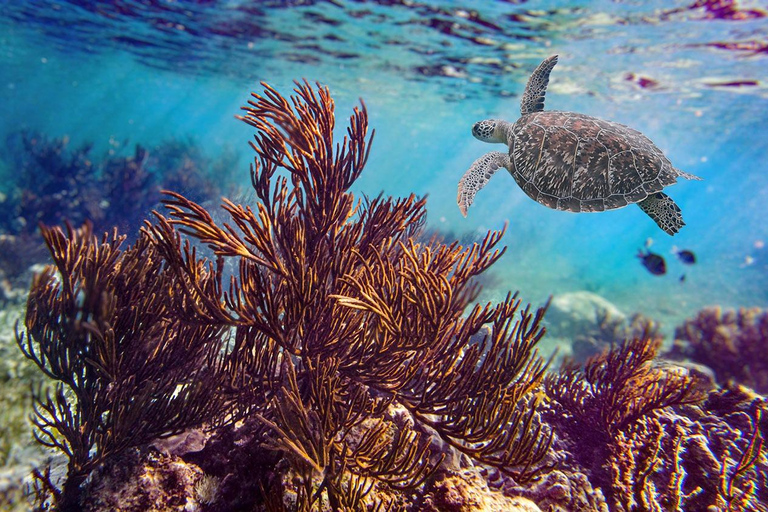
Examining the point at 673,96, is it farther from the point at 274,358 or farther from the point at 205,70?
the point at 205,70

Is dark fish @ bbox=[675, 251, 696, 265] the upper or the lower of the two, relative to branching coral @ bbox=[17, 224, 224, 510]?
lower

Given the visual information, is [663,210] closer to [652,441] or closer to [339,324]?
[652,441]

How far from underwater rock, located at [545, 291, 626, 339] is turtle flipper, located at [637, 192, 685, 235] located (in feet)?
32.7

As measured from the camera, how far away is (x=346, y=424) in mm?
2498

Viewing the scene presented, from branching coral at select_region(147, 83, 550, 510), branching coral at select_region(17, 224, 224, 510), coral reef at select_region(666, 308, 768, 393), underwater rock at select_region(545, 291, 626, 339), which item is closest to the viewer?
branching coral at select_region(147, 83, 550, 510)

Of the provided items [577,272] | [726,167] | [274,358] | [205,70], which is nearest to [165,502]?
[274,358]

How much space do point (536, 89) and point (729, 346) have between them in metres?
8.56

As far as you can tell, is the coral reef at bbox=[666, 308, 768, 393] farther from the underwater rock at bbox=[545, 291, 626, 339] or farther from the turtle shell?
the turtle shell

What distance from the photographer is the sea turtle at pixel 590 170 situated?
14.9 ft

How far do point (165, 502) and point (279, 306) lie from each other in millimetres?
1425

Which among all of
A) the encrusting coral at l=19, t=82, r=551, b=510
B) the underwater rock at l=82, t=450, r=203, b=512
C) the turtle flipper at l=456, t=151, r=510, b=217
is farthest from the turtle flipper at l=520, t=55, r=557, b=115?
the underwater rock at l=82, t=450, r=203, b=512

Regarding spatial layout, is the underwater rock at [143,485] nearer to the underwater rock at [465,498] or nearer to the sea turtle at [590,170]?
the underwater rock at [465,498]

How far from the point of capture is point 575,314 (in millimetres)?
14656

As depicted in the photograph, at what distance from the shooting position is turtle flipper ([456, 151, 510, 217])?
4.65 m
